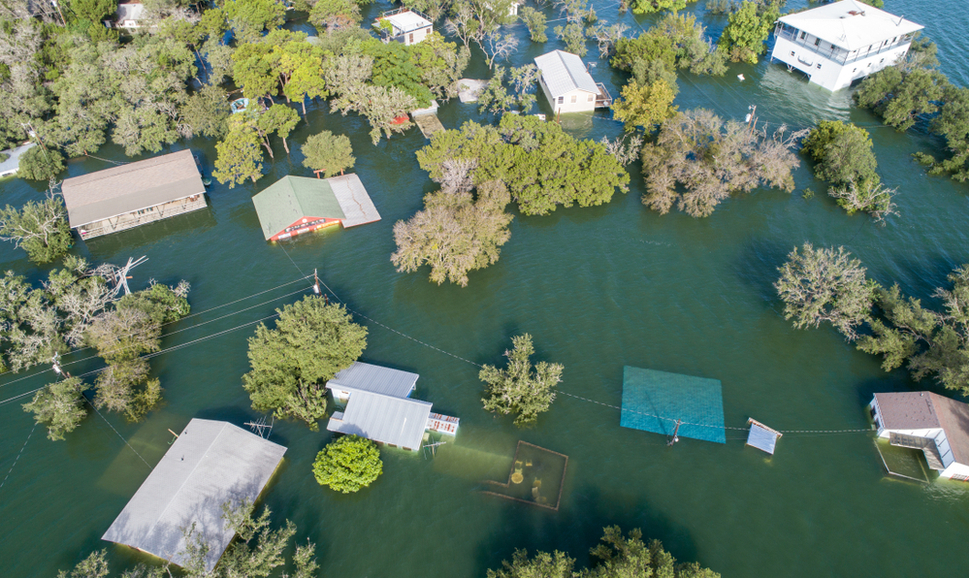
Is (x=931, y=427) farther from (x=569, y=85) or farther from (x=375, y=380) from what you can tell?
(x=569, y=85)

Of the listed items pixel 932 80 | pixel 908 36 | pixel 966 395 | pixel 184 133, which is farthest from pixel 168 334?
pixel 908 36

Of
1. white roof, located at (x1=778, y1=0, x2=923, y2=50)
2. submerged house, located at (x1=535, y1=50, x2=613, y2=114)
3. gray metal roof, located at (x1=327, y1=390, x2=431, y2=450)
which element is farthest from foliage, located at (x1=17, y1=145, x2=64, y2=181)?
white roof, located at (x1=778, y1=0, x2=923, y2=50)

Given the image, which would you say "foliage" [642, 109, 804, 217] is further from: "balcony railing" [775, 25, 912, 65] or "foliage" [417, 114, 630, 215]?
"balcony railing" [775, 25, 912, 65]

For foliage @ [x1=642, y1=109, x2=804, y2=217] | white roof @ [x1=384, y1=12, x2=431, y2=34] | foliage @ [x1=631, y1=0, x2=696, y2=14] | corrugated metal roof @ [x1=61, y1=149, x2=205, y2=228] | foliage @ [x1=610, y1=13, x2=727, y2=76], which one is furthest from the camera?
foliage @ [x1=631, y1=0, x2=696, y2=14]

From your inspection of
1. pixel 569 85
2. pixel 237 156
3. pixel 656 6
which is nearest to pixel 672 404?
pixel 569 85

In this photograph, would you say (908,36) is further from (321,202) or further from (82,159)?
(82,159)
